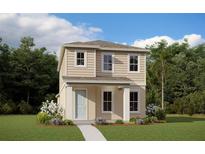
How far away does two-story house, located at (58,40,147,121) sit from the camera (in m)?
21.5

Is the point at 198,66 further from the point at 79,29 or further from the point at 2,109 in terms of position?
the point at 2,109

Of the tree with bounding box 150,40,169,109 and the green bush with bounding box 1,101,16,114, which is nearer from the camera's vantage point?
the green bush with bounding box 1,101,16,114

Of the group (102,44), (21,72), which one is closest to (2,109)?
(21,72)

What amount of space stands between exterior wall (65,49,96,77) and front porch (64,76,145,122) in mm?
806

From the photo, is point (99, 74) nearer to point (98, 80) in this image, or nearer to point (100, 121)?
point (98, 80)

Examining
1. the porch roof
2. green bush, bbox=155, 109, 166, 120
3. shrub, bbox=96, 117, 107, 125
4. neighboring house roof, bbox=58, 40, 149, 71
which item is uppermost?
neighboring house roof, bbox=58, 40, 149, 71

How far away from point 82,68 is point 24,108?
14587 mm

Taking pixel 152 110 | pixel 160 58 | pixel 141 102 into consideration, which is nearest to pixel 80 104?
pixel 141 102

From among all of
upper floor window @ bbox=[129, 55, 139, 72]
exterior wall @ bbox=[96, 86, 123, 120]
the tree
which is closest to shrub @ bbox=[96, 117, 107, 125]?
exterior wall @ bbox=[96, 86, 123, 120]

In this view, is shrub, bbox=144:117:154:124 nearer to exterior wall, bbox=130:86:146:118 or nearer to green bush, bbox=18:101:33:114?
exterior wall, bbox=130:86:146:118

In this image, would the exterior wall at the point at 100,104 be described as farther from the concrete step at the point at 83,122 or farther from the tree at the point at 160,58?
Answer: the tree at the point at 160,58

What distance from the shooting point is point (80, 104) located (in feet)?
72.0
